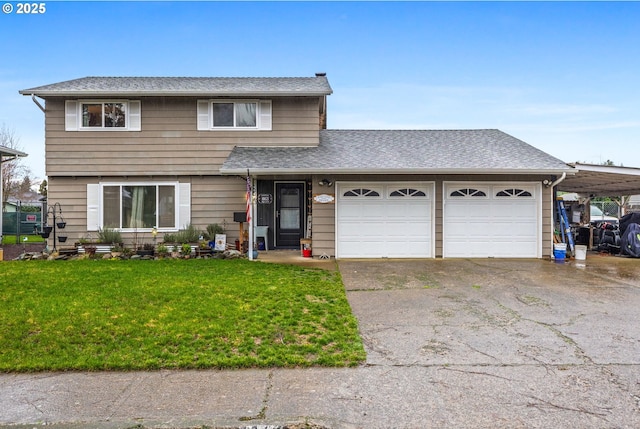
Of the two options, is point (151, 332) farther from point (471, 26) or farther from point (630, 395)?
point (471, 26)

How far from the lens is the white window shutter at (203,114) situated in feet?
38.4

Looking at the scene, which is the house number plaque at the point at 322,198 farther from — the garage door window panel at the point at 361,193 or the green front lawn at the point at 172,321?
the green front lawn at the point at 172,321

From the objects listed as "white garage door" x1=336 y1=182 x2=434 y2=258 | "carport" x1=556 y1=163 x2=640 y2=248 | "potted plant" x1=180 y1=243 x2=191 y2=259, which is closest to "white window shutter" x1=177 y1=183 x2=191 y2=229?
"potted plant" x1=180 y1=243 x2=191 y2=259

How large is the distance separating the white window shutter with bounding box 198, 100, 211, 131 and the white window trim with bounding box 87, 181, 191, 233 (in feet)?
5.83

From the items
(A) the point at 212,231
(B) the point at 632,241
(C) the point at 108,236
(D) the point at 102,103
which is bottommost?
(B) the point at 632,241

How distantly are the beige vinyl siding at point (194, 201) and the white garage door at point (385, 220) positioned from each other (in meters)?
3.28

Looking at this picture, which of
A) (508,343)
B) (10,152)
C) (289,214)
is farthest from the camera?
(289,214)

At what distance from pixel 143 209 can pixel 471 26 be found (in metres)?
13.6

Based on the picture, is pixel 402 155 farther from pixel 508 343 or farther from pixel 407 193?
pixel 508 343

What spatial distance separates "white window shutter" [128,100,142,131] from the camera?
11.6 m

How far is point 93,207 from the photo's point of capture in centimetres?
1166

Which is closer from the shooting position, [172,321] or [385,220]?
[172,321]

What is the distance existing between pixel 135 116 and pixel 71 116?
6.05 feet

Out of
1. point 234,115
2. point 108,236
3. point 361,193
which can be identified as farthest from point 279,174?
point 108,236
